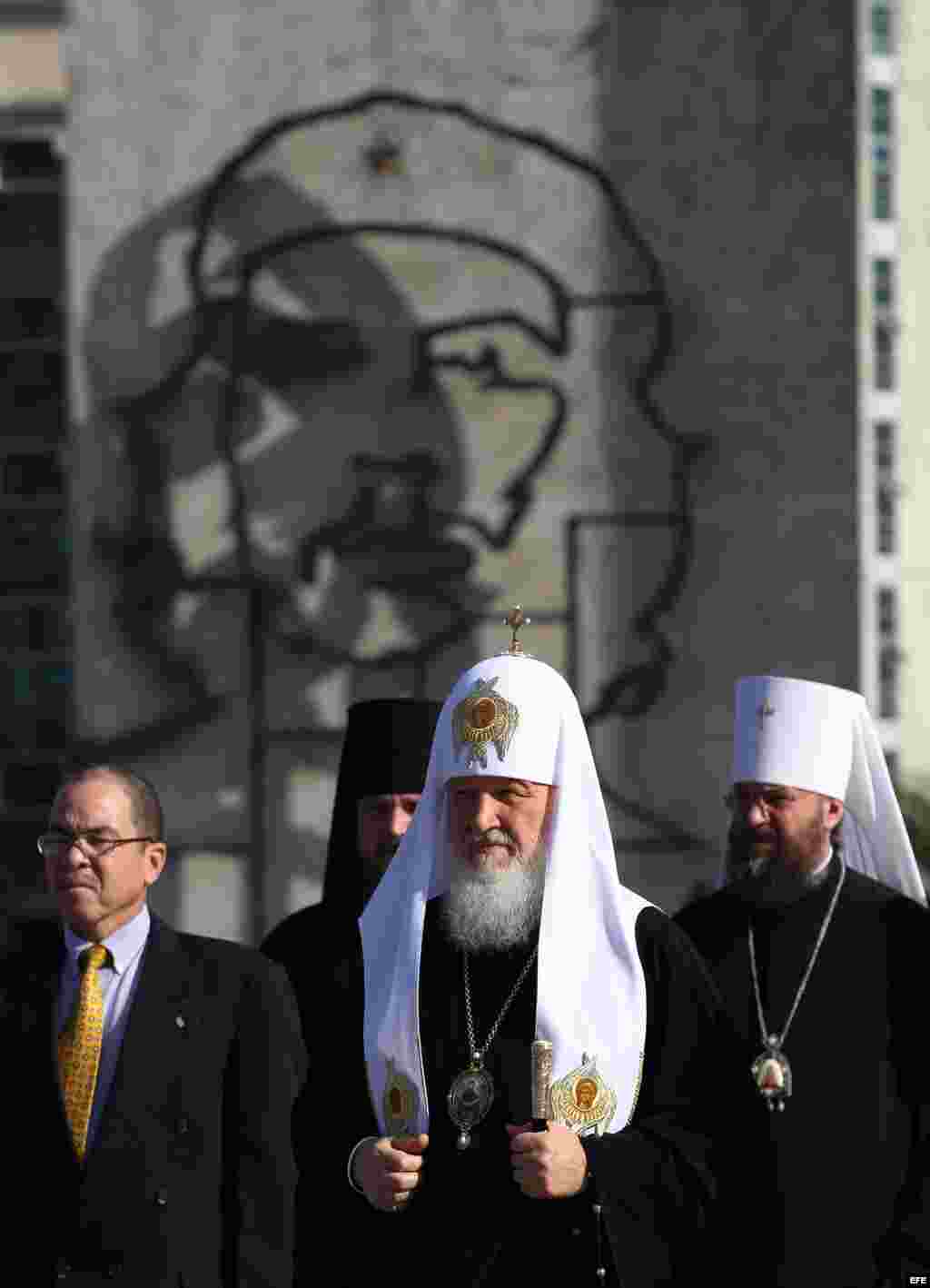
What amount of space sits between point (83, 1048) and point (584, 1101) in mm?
965

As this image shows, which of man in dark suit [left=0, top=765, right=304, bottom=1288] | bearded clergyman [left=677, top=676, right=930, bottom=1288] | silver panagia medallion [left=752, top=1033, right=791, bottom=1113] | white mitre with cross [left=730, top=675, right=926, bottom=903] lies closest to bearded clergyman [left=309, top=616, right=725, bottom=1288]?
man in dark suit [left=0, top=765, right=304, bottom=1288]

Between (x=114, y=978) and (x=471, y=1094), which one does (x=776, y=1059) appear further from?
(x=114, y=978)

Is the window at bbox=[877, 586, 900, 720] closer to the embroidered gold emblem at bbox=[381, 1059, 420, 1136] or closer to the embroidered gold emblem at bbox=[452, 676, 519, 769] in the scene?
the embroidered gold emblem at bbox=[452, 676, 519, 769]

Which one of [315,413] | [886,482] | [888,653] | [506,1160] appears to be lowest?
[506,1160]

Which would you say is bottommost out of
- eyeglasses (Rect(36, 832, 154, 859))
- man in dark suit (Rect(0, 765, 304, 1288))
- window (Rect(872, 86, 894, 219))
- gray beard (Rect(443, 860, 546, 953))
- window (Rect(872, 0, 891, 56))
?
man in dark suit (Rect(0, 765, 304, 1288))

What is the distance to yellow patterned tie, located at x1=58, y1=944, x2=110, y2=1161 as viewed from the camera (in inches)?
200

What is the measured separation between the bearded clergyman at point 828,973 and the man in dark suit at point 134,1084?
1.26m

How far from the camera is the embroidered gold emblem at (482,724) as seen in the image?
16.2 ft

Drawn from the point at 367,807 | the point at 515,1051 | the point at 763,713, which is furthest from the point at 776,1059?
the point at 515,1051

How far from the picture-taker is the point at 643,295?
14.7 meters

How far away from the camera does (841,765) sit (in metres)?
6.83

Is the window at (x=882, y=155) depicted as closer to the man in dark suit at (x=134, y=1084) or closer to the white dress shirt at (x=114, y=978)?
the man in dark suit at (x=134, y=1084)

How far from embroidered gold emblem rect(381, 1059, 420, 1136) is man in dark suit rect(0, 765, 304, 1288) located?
0.25 m

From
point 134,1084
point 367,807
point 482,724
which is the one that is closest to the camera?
point 482,724
